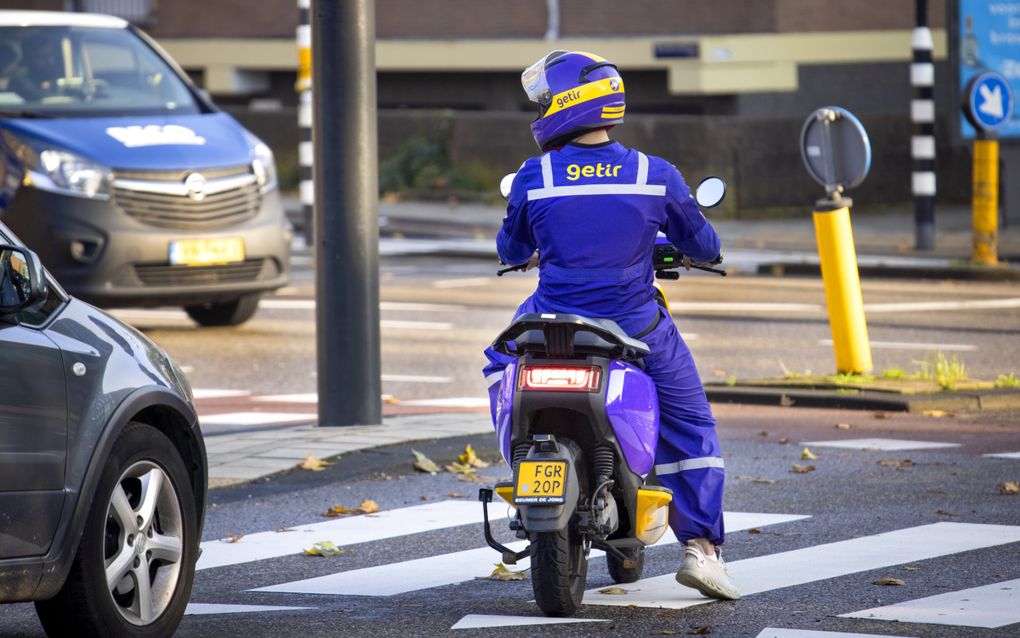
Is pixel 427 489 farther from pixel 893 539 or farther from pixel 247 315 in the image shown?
Result: pixel 247 315

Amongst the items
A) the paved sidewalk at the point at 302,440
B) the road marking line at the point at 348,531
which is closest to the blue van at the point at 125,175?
the paved sidewalk at the point at 302,440

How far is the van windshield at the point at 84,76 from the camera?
46.7 feet

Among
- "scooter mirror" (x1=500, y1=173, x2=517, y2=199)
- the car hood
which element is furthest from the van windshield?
"scooter mirror" (x1=500, y1=173, x2=517, y2=199)

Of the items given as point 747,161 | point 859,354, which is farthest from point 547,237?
point 747,161


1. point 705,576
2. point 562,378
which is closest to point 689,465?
point 705,576

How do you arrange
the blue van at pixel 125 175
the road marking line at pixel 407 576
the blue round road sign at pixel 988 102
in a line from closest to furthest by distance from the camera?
the road marking line at pixel 407 576 → the blue van at pixel 125 175 → the blue round road sign at pixel 988 102

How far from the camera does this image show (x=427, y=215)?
2597 cm

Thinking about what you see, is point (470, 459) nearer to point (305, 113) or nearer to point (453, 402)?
point (453, 402)

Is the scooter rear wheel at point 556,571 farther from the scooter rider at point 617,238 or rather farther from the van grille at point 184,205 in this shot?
the van grille at point 184,205

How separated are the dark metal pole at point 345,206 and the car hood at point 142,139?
3948 millimetres

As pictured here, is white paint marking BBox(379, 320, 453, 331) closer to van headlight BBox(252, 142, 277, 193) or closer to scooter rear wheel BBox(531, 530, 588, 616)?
van headlight BBox(252, 142, 277, 193)

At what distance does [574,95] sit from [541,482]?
121 cm

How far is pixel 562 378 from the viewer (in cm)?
604

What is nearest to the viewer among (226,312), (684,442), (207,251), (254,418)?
→ (684,442)
